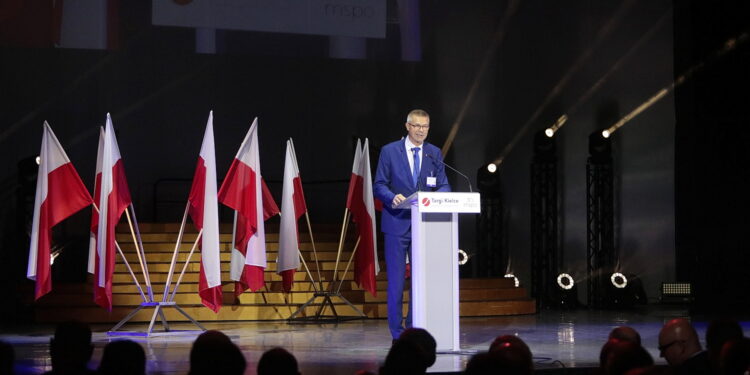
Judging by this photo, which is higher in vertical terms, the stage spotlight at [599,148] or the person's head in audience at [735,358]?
the stage spotlight at [599,148]

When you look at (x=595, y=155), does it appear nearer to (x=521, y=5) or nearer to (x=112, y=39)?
(x=521, y=5)

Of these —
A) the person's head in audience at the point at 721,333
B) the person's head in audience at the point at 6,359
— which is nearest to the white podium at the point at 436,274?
the person's head in audience at the point at 721,333

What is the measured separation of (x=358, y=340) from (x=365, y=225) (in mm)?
2739

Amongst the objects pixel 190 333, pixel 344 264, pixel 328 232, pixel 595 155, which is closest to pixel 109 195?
pixel 190 333

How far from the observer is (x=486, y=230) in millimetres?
13805

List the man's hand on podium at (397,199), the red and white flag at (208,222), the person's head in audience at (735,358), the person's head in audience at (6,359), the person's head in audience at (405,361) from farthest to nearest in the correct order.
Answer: the red and white flag at (208,222)
the man's hand on podium at (397,199)
the person's head in audience at (735,358)
the person's head in audience at (405,361)
the person's head in audience at (6,359)

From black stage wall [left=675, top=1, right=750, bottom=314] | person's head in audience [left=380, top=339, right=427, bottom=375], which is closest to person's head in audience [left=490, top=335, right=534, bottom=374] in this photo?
person's head in audience [left=380, top=339, right=427, bottom=375]

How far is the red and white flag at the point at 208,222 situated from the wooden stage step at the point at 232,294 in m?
1.65

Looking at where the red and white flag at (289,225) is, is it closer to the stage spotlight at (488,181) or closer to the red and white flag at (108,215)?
the red and white flag at (108,215)

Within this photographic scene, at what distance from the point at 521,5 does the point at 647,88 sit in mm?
2223

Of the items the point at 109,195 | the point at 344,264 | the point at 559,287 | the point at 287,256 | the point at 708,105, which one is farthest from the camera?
the point at 559,287

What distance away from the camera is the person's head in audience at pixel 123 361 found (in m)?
2.74

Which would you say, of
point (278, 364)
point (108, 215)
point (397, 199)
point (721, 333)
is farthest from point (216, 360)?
point (108, 215)

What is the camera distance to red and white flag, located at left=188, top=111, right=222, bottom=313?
342 inches
